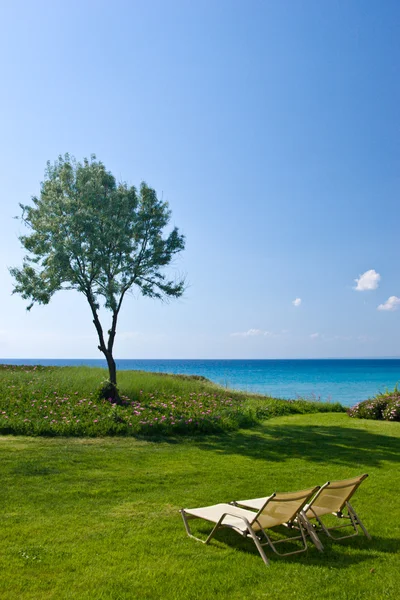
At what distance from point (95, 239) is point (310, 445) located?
885cm

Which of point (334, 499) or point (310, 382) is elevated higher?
point (334, 499)

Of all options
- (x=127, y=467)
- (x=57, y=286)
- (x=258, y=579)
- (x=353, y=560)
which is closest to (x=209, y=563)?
(x=258, y=579)

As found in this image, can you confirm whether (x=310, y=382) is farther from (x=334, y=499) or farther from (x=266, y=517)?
(x=266, y=517)

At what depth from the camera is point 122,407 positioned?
16.0 meters

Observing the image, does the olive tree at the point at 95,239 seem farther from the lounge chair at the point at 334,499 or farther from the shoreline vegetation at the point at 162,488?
the lounge chair at the point at 334,499

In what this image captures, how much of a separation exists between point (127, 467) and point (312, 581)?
Result: 562 centimetres

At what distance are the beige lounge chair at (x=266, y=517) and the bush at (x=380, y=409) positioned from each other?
1303 cm

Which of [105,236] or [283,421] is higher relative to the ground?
[105,236]

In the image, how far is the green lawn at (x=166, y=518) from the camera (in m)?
4.96

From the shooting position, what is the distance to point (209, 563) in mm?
5520

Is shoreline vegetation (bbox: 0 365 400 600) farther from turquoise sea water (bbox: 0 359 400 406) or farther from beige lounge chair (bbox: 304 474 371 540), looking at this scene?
turquoise sea water (bbox: 0 359 400 406)

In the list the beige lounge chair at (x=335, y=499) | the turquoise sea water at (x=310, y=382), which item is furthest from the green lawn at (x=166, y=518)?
the turquoise sea water at (x=310, y=382)

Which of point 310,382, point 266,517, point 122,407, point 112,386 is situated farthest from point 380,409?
point 310,382

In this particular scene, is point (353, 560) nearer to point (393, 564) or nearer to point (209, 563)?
point (393, 564)
